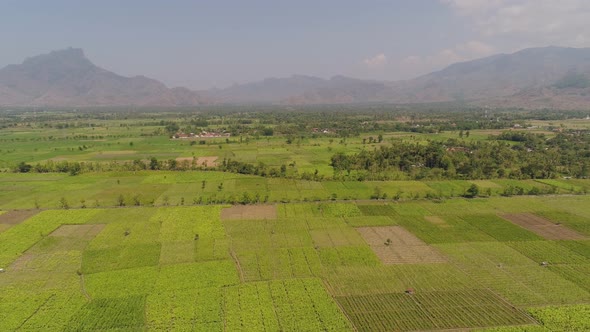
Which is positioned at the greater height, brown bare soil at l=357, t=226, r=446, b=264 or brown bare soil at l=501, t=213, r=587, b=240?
brown bare soil at l=501, t=213, r=587, b=240

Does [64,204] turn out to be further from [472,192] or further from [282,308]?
[472,192]

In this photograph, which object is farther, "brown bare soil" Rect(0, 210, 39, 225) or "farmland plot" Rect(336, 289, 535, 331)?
"brown bare soil" Rect(0, 210, 39, 225)

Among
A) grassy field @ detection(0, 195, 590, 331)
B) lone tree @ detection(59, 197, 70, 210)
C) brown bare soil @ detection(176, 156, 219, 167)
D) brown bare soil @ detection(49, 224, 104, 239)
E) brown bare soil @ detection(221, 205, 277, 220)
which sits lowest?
grassy field @ detection(0, 195, 590, 331)

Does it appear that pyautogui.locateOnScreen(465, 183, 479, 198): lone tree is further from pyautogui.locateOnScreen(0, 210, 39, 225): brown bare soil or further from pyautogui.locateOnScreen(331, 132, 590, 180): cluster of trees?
pyautogui.locateOnScreen(0, 210, 39, 225): brown bare soil

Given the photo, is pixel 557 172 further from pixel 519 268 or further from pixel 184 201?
pixel 184 201

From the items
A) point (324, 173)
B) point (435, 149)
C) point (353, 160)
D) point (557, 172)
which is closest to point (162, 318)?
point (324, 173)

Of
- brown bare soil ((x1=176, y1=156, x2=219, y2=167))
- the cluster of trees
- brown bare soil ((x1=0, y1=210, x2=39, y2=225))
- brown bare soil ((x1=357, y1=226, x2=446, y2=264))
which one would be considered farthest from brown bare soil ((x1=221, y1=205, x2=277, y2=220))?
brown bare soil ((x1=176, y1=156, x2=219, y2=167))

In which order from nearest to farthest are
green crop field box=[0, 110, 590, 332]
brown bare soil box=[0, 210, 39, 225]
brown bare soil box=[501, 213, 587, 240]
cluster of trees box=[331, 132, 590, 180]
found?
green crop field box=[0, 110, 590, 332] → brown bare soil box=[501, 213, 587, 240] → brown bare soil box=[0, 210, 39, 225] → cluster of trees box=[331, 132, 590, 180]
